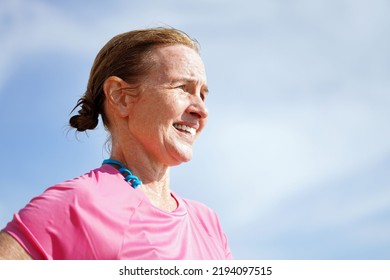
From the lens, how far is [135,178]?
345 cm

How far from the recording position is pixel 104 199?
10.6ft

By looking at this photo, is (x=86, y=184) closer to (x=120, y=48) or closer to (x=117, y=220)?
(x=117, y=220)

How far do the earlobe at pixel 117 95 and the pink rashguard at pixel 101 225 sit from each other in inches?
14.6

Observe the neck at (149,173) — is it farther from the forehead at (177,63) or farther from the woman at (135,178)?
the forehead at (177,63)

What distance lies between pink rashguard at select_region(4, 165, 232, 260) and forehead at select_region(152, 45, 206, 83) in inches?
26.8

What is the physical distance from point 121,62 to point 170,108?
1.52 ft

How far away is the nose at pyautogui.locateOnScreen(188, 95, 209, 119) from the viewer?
364 centimetres

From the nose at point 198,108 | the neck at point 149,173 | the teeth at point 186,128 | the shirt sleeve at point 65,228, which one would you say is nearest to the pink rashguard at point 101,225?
the shirt sleeve at point 65,228

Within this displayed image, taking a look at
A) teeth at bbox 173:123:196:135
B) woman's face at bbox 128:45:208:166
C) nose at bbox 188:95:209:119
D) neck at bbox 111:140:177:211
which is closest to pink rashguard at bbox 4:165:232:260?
neck at bbox 111:140:177:211

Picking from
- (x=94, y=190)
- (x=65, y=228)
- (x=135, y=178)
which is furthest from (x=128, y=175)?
(x=65, y=228)

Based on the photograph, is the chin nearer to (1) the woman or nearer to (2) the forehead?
(1) the woman

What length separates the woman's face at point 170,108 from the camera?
3523 millimetres
